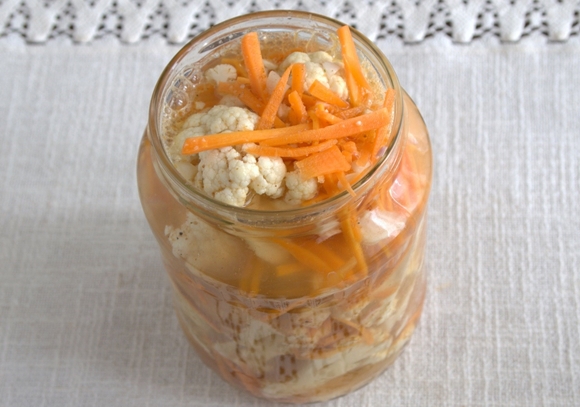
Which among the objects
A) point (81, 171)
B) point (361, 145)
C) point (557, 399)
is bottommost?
point (557, 399)

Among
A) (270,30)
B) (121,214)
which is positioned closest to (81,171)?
(121,214)

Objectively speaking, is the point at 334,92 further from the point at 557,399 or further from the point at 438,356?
the point at 557,399

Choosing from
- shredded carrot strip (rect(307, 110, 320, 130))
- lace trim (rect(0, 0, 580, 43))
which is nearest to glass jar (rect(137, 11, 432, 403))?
shredded carrot strip (rect(307, 110, 320, 130))

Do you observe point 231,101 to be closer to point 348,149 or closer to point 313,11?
point 348,149

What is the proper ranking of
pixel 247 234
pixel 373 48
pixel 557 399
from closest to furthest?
1. pixel 247 234
2. pixel 373 48
3. pixel 557 399

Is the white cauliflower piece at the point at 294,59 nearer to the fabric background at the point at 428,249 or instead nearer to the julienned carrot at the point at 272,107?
the julienned carrot at the point at 272,107

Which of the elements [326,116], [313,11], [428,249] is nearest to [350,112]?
[326,116]
